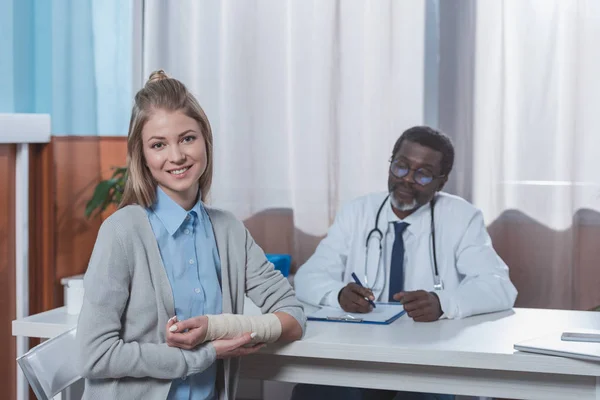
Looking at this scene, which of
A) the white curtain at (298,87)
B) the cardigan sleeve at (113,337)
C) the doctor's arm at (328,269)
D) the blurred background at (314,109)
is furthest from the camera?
the white curtain at (298,87)

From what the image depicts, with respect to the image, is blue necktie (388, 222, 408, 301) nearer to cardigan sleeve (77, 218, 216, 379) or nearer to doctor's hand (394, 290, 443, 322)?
doctor's hand (394, 290, 443, 322)

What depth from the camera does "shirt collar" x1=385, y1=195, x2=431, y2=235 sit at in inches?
107

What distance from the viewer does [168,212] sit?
1745 millimetres

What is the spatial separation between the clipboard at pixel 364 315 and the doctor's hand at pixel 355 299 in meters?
0.02

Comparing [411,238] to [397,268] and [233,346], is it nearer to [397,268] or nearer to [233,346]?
[397,268]

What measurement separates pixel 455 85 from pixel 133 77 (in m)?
1.46

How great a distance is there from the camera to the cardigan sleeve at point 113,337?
157 cm

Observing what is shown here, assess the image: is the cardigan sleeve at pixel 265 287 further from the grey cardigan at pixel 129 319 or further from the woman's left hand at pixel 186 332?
the woman's left hand at pixel 186 332

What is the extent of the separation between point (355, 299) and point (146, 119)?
2.76 feet

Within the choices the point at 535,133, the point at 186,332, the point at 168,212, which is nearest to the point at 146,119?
the point at 168,212

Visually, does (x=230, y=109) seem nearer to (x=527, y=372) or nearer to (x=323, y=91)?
(x=323, y=91)

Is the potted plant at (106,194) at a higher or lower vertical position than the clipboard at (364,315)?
higher

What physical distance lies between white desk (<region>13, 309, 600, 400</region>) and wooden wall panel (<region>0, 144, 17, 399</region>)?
96cm

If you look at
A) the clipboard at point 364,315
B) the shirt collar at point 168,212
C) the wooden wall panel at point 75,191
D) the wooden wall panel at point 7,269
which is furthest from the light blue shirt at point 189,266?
the wooden wall panel at point 75,191
